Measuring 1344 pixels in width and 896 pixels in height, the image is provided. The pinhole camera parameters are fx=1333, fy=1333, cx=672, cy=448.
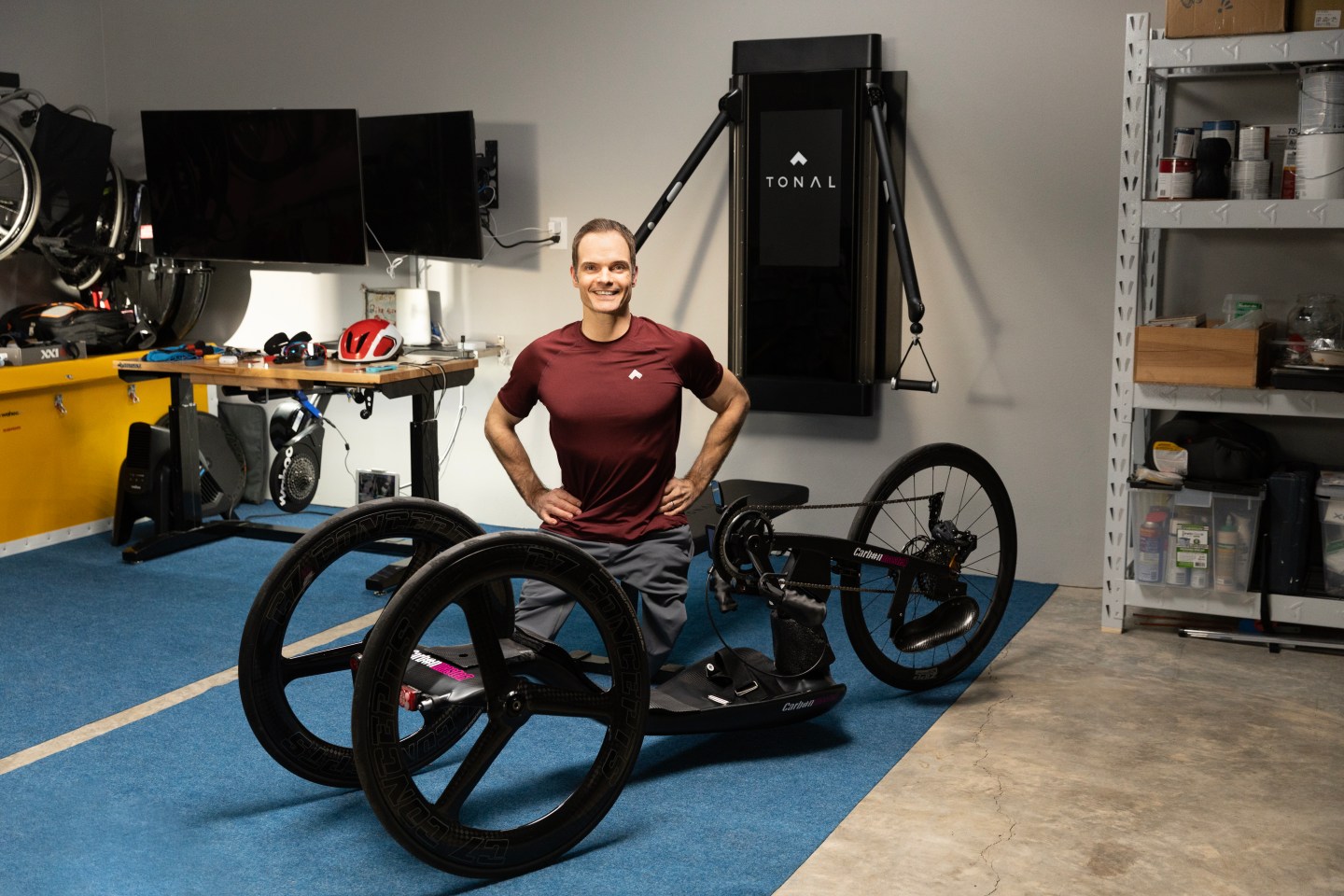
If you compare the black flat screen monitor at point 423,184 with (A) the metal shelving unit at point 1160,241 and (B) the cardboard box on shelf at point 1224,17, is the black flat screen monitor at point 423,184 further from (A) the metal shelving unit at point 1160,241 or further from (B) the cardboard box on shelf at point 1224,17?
(B) the cardboard box on shelf at point 1224,17

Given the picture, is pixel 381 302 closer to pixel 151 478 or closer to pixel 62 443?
pixel 151 478

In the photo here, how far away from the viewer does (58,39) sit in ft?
20.6

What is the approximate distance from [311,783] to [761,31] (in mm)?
3199

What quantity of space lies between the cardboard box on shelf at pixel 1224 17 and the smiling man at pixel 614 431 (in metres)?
1.81

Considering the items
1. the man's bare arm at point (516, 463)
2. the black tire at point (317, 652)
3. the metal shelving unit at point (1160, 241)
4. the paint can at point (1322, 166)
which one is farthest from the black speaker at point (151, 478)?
the paint can at point (1322, 166)

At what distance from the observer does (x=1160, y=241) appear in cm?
444

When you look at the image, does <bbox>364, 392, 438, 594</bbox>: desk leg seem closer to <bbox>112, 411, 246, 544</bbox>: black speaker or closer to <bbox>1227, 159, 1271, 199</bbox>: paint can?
<bbox>112, 411, 246, 544</bbox>: black speaker

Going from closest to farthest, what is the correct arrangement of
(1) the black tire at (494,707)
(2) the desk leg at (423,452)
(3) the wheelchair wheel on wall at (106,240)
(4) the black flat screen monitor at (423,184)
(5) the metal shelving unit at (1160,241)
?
1. (1) the black tire at (494,707)
2. (5) the metal shelving unit at (1160,241)
3. (2) the desk leg at (423,452)
4. (4) the black flat screen monitor at (423,184)
5. (3) the wheelchair wheel on wall at (106,240)

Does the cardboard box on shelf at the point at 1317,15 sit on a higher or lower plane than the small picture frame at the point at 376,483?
higher

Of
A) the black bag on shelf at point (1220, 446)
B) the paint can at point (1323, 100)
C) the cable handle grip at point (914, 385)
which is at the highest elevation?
the paint can at point (1323, 100)

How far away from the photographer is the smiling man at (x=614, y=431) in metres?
3.23

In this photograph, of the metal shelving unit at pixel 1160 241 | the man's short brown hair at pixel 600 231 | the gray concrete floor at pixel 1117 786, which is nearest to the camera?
the gray concrete floor at pixel 1117 786

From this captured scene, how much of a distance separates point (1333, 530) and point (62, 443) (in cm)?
476

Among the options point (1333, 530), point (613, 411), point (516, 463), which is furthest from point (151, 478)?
point (1333, 530)
